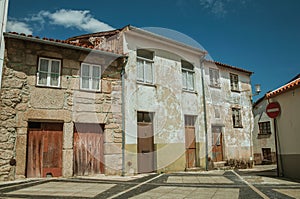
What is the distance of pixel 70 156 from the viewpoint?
8625 mm

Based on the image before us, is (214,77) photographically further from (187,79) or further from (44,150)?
(44,150)

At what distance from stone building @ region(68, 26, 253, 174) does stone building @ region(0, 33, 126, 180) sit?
2.27 feet

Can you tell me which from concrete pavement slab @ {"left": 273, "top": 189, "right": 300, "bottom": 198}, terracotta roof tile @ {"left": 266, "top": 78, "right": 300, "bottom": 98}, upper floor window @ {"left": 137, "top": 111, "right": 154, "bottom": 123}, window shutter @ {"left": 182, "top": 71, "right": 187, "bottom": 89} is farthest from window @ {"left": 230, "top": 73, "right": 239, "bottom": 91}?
concrete pavement slab @ {"left": 273, "top": 189, "right": 300, "bottom": 198}

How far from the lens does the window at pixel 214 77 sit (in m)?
14.3

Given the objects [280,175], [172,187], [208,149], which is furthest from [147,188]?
Answer: [208,149]

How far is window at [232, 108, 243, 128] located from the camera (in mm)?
15164

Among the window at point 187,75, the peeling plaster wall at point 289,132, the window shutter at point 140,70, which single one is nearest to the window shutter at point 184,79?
the window at point 187,75

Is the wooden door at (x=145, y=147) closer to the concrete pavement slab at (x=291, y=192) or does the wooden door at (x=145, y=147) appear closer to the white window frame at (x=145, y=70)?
the white window frame at (x=145, y=70)

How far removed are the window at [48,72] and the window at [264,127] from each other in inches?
743

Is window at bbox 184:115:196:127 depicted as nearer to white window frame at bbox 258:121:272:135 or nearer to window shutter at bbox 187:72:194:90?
window shutter at bbox 187:72:194:90

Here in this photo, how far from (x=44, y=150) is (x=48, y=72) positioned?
2718 mm

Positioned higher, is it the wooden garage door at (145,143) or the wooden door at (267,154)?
the wooden garage door at (145,143)

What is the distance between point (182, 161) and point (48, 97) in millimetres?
6539

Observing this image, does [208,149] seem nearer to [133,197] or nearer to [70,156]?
[70,156]
